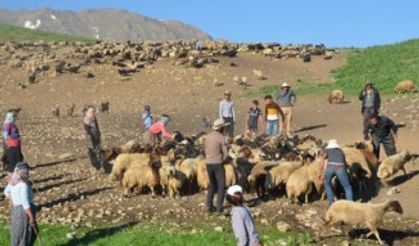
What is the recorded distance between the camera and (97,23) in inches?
7062

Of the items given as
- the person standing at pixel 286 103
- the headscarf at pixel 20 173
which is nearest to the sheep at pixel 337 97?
the person standing at pixel 286 103

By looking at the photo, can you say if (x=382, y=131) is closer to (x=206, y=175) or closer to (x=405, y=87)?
(x=206, y=175)

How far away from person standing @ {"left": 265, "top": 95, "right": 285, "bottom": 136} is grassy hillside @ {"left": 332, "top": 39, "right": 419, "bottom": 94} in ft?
41.0

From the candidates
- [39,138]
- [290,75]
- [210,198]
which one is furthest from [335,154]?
[290,75]

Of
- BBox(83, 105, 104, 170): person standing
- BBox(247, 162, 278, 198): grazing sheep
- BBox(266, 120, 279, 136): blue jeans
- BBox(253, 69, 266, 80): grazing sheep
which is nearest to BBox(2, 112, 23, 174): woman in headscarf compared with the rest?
BBox(83, 105, 104, 170): person standing

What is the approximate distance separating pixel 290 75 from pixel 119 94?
10.9m

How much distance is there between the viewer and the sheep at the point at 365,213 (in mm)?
A: 11812

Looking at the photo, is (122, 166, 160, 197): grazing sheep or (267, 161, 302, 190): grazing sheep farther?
(122, 166, 160, 197): grazing sheep

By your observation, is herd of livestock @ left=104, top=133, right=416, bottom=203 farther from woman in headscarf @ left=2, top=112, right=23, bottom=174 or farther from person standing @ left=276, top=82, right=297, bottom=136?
person standing @ left=276, top=82, right=297, bottom=136

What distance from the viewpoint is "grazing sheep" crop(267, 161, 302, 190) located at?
14859 millimetres

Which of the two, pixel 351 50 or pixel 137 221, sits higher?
pixel 351 50

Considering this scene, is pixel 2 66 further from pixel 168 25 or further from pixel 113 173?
pixel 168 25

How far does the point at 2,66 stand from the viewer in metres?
48.5

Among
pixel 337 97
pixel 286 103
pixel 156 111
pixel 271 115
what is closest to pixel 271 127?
pixel 271 115
